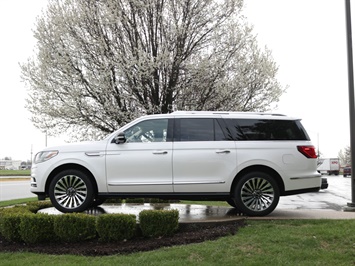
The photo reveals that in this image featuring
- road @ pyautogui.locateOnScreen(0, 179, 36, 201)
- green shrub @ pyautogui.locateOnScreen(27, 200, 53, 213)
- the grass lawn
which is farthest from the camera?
road @ pyautogui.locateOnScreen(0, 179, 36, 201)

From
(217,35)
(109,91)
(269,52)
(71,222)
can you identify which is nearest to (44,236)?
(71,222)

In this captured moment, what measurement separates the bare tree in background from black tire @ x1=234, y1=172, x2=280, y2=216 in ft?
26.9

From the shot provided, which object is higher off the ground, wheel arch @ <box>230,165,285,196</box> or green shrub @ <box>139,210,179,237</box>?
wheel arch @ <box>230,165,285,196</box>

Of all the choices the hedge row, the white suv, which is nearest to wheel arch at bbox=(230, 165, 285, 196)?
the white suv

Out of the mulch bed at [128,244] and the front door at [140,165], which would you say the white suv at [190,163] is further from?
the mulch bed at [128,244]

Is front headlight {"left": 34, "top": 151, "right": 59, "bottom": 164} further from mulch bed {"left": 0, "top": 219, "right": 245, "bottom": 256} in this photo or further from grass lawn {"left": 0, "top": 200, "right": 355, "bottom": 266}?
grass lawn {"left": 0, "top": 200, "right": 355, "bottom": 266}

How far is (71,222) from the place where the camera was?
6633 millimetres

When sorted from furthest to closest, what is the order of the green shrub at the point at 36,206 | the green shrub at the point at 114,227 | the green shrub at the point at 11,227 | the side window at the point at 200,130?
1. the green shrub at the point at 36,206
2. the side window at the point at 200,130
3. the green shrub at the point at 11,227
4. the green shrub at the point at 114,227

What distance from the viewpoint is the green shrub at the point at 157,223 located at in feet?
21.9

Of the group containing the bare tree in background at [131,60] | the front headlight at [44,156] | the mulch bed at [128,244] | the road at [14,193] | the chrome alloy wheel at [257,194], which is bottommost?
the road at [14,193]

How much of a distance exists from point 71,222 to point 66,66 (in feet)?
31.6

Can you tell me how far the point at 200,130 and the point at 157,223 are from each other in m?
2.04

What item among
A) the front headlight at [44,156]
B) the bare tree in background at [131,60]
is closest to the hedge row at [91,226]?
the front headlight at [44,156]

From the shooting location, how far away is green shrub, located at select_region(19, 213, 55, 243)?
663cm
